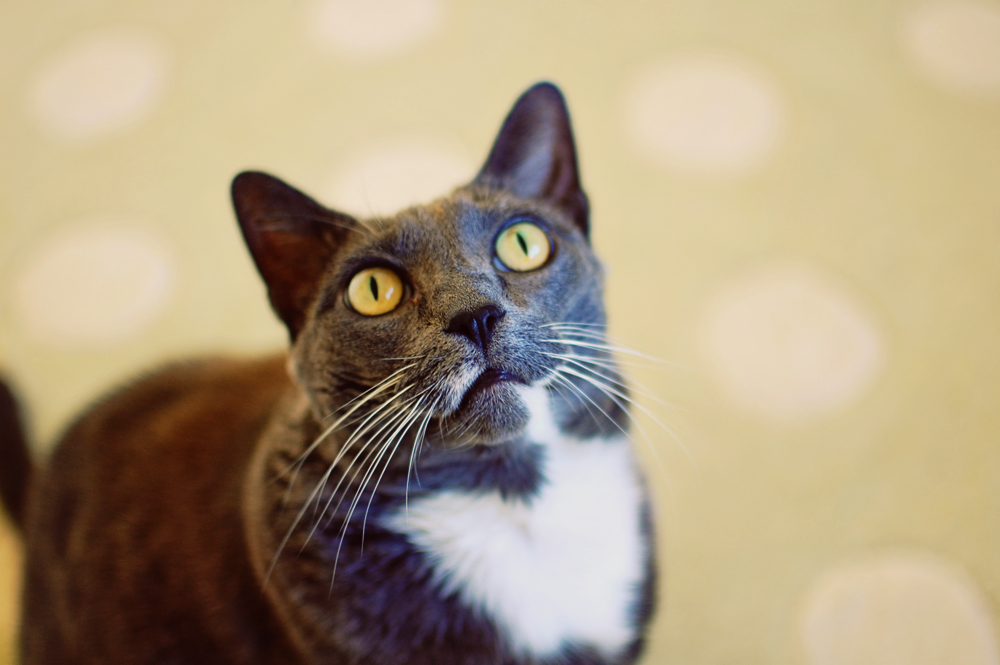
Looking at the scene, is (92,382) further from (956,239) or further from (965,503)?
(956,239)

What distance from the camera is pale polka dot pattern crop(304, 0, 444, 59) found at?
2.12 meters

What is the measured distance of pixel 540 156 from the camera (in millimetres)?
1014

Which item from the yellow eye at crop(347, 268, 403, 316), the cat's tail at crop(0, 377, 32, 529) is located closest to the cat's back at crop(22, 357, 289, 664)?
the cat's tail at crop(0, 377, 32, 529)

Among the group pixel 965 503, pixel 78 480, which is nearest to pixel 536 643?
pixel 78 480

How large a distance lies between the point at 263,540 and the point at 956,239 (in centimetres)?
163

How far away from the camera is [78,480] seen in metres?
1.15

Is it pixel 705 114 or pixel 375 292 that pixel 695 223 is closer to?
pixel 705 114

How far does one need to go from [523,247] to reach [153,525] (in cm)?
69

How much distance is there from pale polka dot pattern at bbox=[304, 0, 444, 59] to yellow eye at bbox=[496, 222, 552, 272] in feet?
4.77

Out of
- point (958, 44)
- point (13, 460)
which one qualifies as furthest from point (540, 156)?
point (958, 44)

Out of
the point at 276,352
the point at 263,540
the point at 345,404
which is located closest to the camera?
the point at 345,404

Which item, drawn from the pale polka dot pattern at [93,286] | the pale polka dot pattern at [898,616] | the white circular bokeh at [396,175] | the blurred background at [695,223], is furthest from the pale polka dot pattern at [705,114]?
the pale polka dot pattern at [93,286]

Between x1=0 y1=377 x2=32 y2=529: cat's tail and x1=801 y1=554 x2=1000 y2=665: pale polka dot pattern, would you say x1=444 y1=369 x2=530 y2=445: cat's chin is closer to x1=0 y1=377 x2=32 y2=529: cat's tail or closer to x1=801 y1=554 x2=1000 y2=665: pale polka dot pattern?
x1=801 y1=554 x2=1000 y2=665: pale polka dot pattern

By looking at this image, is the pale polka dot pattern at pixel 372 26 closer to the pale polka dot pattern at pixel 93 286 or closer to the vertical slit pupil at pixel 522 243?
the pale polka dot pattern at pixel 93 286
